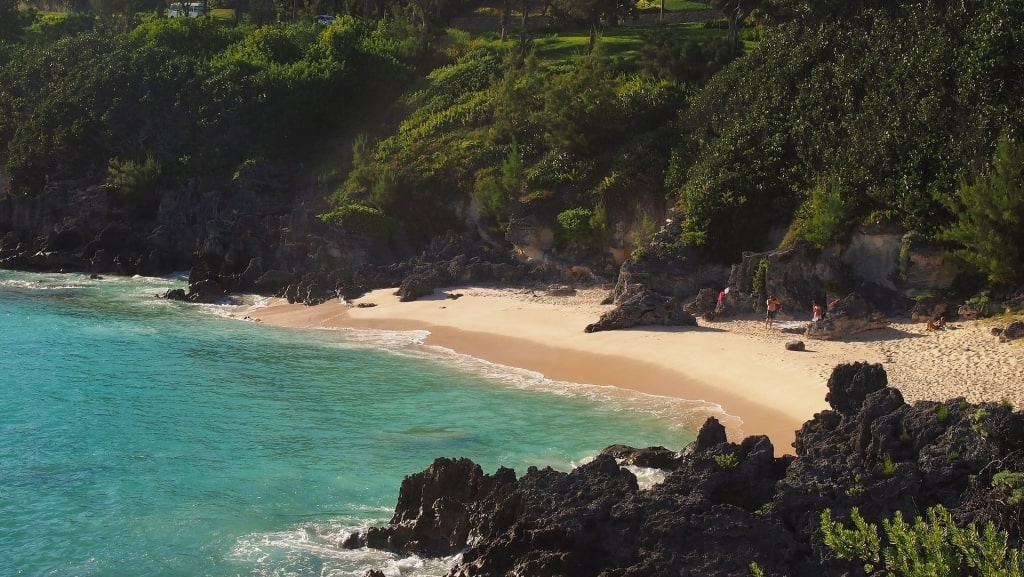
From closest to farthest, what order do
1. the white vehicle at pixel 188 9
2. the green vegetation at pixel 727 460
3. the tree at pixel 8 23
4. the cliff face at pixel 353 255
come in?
1. the green vegetation at pixel 727 460
2. the cliff face at pixel 353 255
3. the tree at pixel 8 23
4. the white vehicle at pixel 188 9

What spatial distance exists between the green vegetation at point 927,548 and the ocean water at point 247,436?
6.64 m

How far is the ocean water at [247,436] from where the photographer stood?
1889 centimetres

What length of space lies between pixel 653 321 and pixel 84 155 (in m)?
43.8

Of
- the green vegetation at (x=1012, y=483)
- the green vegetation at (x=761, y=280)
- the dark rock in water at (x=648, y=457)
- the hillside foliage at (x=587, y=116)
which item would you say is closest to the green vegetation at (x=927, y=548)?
the green vegetation at (x=1012, y=483)

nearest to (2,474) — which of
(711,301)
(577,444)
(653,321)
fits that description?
(577,444)

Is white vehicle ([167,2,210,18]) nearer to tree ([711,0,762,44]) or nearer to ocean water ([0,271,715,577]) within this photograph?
tree ([711,0,762,44])

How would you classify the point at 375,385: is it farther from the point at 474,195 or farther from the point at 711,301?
the point at 474,195

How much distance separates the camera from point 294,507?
20.6 m

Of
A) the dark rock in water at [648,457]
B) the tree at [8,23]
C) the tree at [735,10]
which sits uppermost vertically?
the tree at [8,23]

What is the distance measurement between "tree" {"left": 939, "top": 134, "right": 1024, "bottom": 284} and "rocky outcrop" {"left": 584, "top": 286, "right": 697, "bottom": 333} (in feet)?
28.8

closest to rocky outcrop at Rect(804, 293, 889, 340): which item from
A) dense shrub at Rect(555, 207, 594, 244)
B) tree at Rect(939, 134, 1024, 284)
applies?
tree at Rect(939, 134, 1024, 284)

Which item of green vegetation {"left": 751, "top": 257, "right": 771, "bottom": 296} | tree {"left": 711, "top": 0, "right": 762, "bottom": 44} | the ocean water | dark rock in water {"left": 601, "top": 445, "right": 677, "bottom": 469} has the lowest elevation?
the ocean water

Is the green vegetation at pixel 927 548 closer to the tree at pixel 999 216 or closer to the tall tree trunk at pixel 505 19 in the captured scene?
the tree at pixel 999 216

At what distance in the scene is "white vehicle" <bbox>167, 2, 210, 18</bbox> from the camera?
98.6 m
